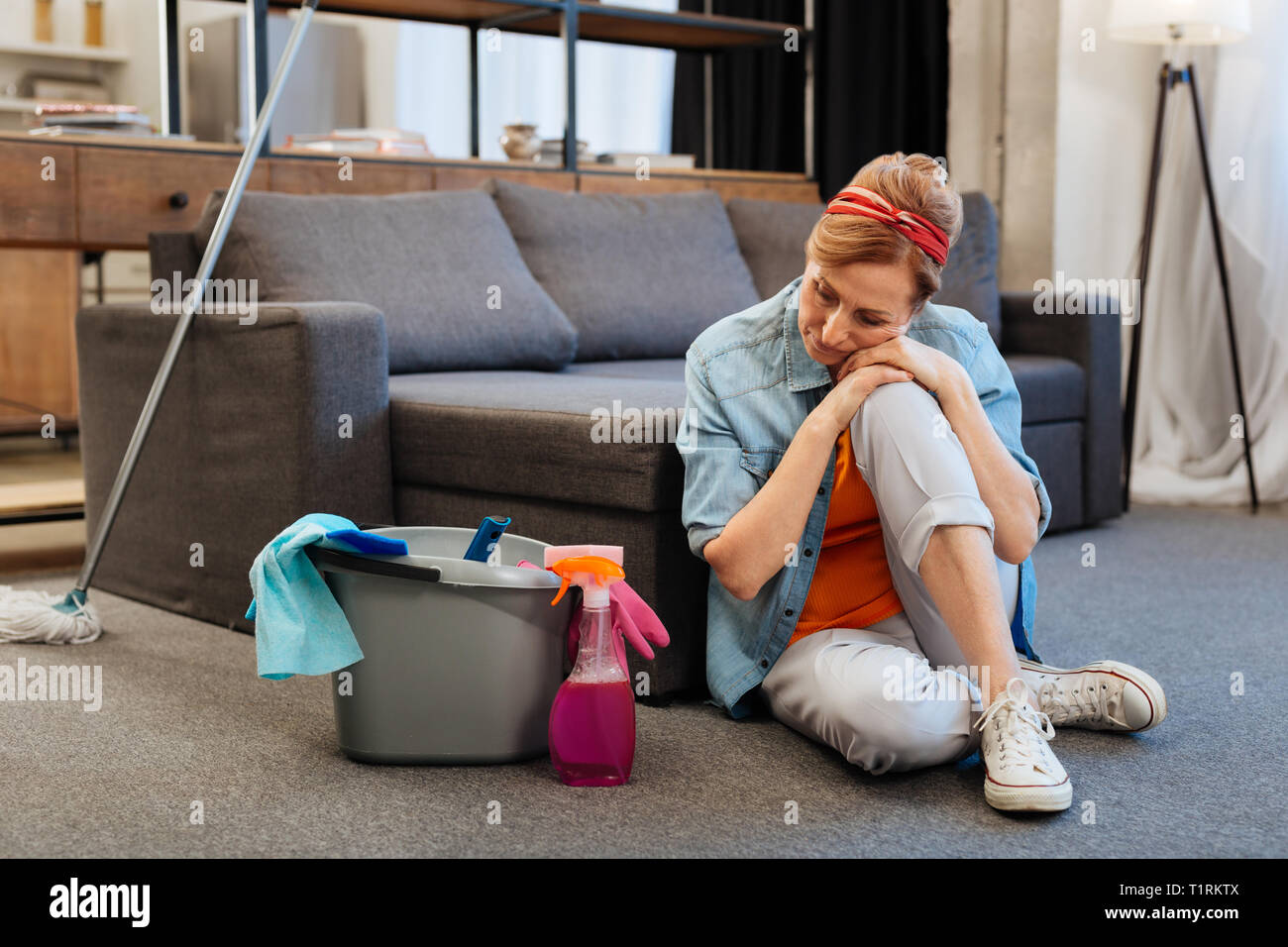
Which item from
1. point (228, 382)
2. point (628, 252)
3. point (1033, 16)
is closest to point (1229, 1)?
point (1033, 16)

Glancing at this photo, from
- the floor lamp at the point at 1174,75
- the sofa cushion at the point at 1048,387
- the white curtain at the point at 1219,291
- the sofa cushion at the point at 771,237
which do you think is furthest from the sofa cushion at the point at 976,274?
the white curtain at the point at 1219,291

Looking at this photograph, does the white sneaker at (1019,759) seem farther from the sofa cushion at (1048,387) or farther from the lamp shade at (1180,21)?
the lamp shade at (1180,21)

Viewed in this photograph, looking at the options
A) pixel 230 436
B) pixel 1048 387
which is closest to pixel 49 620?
pixel 230 436

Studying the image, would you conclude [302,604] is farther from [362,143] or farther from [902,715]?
[362,143]

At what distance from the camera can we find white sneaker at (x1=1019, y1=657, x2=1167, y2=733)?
1658 millimetres

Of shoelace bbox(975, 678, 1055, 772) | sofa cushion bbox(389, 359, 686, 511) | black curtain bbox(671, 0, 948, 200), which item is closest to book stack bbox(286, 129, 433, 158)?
sofa cushion bbox(389, 359, 686, 511)

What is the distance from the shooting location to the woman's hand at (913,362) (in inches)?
61.1

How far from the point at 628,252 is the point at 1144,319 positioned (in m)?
1.57

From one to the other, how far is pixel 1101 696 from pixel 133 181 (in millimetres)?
2216

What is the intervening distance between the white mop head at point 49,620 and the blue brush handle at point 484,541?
2.90ft

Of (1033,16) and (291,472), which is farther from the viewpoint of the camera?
(1033,16)

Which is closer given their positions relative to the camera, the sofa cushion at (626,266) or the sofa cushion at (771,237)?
the sofa cushion at (626,266)
